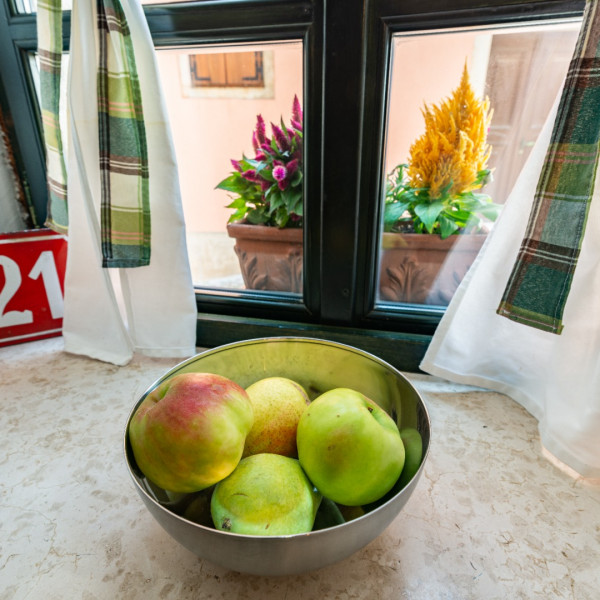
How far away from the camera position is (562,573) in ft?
1.42

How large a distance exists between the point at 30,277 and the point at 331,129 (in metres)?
0.71

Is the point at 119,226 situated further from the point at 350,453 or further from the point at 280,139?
the point at 350,453

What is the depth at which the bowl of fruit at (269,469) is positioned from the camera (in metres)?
0.34

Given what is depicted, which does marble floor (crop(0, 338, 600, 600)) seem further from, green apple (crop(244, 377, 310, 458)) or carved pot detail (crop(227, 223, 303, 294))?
carved pot detail (crop(227, 223, 303, 294))

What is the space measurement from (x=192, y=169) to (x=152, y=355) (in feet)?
1.52

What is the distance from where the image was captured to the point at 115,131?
666 millimetres

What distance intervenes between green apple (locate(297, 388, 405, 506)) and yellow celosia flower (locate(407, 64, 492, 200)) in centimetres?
51

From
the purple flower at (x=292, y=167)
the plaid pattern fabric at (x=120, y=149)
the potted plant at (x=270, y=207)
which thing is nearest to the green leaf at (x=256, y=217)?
the potted plant at (x=270, y=207)

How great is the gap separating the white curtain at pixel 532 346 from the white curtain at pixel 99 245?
51 centimetres

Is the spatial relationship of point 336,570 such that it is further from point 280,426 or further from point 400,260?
point 400,260

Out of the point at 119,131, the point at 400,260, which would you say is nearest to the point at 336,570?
Result: the point at 400,260

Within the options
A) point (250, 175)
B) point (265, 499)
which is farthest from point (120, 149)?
point (265, 499)

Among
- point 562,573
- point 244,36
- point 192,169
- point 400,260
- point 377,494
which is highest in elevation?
point 244,36

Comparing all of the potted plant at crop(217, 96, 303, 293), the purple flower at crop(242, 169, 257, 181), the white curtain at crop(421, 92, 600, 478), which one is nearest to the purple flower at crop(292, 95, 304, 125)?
the potted plant at crop(217, 96, 303, 293)
